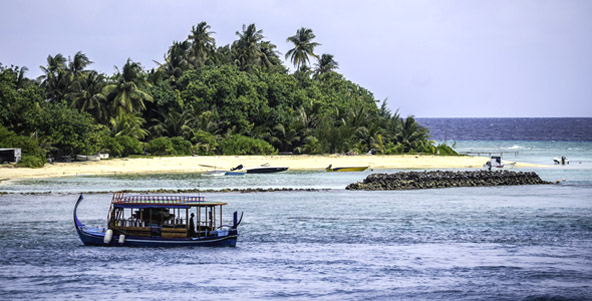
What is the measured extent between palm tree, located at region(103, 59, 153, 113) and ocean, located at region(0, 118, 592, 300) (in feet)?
81.0

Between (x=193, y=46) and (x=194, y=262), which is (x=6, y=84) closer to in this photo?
(x=193, y=46)

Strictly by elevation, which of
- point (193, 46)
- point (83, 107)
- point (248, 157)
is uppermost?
point (193, 46)

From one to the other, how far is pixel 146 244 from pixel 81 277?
420cm

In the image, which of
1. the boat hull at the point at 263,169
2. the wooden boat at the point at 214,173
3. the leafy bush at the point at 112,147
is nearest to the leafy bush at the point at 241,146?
the boat hull at the point at 263,169

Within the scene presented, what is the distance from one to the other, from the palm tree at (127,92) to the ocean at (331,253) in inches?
972

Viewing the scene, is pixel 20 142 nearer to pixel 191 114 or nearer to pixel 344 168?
pixel 191 114

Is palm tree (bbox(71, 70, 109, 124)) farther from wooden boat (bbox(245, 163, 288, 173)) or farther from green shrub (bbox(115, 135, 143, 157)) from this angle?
wooden boat (bbox(245, 163, 288, 173))

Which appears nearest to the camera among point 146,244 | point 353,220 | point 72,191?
point 146,244

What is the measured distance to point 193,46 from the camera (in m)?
89.1

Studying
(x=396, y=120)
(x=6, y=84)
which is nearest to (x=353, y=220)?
(x=6, y=84)

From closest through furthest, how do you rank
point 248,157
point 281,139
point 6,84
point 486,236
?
point 486,236 < point 6,84 < point 248,157 < point 281,139

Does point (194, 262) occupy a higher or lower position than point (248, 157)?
lower

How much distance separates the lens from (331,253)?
2805cm

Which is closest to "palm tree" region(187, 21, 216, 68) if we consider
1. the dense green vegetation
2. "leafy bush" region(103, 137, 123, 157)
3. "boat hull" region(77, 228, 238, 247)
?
the dense green vegetation
